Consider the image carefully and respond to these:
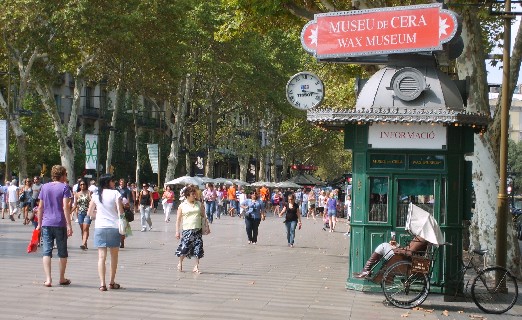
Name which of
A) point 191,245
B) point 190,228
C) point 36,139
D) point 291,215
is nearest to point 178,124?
point 36,139

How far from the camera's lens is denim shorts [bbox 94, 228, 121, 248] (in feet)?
44.3

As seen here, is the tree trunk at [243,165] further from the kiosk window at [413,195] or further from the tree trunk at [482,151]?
the kiosk window at [413,195]

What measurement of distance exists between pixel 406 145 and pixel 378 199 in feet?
3.13

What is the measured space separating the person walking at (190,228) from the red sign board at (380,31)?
3672 millimetres

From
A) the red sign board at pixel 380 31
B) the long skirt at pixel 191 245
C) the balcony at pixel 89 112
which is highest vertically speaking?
the balcony at pixel 89 112

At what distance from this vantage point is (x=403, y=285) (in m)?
13.1

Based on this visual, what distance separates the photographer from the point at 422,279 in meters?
13.1

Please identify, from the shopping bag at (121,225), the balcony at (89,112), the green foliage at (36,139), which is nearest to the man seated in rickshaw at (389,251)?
the shopping bag at (121,225)

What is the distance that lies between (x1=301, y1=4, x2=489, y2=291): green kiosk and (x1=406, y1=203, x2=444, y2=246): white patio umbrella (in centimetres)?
86

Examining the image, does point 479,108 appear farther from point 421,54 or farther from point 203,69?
point 203,69

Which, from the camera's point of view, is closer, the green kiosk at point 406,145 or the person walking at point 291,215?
the green kiosk at point 406,145

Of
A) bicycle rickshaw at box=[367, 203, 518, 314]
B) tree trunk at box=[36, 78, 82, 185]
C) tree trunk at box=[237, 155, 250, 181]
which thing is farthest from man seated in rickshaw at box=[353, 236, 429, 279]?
tree trunk at box=[237, 155, 250, 181]

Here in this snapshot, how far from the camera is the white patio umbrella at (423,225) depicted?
13.3 m

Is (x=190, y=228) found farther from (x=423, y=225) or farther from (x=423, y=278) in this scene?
(x=423, y=278)
